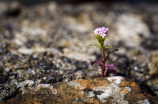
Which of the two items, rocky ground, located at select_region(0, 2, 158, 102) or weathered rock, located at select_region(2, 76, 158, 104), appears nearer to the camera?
weathered rock, located at select_region(2, 76, 158, 104)

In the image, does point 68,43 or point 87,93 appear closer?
point 87,93

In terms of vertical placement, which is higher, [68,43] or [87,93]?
[68,43]

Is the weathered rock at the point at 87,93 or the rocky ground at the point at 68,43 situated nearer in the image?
the weathered rock at the point at 87,93

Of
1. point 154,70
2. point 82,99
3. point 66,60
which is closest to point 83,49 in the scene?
point 66,60

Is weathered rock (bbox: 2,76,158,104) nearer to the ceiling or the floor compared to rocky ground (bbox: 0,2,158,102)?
nearer to the floor
